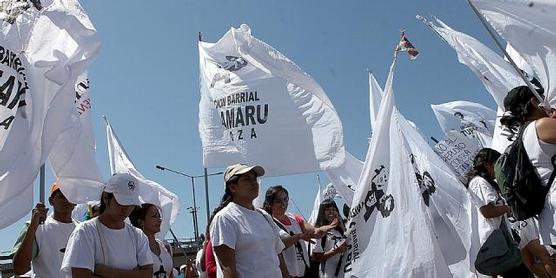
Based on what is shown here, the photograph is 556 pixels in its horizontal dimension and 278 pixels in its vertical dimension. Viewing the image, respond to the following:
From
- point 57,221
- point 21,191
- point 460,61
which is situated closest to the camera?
point 21,191

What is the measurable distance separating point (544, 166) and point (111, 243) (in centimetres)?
264

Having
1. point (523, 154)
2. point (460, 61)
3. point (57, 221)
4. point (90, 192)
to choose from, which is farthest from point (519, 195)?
point (460, 61)

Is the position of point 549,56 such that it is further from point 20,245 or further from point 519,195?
point 20,245

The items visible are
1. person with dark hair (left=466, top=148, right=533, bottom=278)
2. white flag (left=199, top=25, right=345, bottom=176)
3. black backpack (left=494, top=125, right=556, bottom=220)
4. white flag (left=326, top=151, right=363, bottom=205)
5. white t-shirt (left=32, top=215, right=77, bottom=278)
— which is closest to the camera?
black backpack (left=494, top=125, right=556, bottom=220)

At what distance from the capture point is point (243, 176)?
5.02 m

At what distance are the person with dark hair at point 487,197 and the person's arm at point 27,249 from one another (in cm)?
365

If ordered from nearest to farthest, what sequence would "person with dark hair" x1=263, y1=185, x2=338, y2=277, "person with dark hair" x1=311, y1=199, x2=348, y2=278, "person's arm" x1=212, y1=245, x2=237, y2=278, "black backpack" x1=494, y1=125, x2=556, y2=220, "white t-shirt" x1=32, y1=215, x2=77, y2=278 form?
"black backpack" x1=494, y1=125, x2=556, y2=220, "person's arm" x1=212, y1=245, x2=237, y2=278, "white t-shirt" x1=32, y1=215, x2=77, y2=278, "person with dark hair" x1=263, y1=185, x2=338, y2=277, "person with dark hair" x1=311, y1=199, x2=348, y2=278

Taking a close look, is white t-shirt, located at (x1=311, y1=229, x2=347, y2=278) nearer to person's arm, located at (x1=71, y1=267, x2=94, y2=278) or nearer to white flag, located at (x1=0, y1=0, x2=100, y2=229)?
white flag, located at (x1=0, y1=0, x2=100, y2=229)

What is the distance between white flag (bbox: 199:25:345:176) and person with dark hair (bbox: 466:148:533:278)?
5.46 feet

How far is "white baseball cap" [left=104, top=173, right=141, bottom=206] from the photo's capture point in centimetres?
431

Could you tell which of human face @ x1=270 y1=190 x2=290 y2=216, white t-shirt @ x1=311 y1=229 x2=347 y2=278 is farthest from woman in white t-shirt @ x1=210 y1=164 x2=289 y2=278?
white t-shirt @ x1=311 y1=229 x2=347 y2=278

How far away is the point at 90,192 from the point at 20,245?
60 cm

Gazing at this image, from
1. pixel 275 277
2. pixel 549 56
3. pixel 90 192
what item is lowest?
pixel 275 277

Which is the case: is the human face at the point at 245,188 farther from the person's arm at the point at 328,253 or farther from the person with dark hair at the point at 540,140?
the person with dark hair at the point at 540,140
